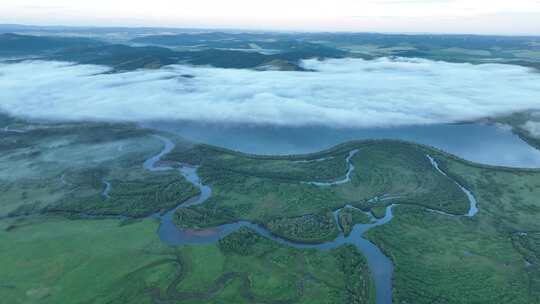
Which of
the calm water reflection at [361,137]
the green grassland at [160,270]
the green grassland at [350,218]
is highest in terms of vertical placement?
the calm water reflection at [361,137]

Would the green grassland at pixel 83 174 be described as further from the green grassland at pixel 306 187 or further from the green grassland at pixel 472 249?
the green grassland at pixel 472 249

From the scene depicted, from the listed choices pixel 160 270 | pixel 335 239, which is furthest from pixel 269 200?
pixel 160 270

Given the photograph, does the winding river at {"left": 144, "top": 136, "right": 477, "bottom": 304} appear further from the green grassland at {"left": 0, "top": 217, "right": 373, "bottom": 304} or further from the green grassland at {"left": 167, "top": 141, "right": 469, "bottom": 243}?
the green grassland at {"left": 0, "top": 217, "right": 373, "bottom": 304}

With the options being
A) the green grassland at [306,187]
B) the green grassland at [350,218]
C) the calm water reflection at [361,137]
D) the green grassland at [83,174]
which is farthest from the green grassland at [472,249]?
the green grassland at [83,174]

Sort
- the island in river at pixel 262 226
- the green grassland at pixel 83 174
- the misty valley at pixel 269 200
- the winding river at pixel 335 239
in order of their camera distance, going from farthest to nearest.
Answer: the green grassland at pixel 83 174, the winding river at pixel 335 239, the misty valley at pixel 269 200, the island in river at pixel 262 226

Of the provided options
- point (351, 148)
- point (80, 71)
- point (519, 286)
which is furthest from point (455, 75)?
point (80, 71)

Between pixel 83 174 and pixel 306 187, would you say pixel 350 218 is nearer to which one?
pixel 306 187

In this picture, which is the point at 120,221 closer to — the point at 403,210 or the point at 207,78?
the point at 403,210
